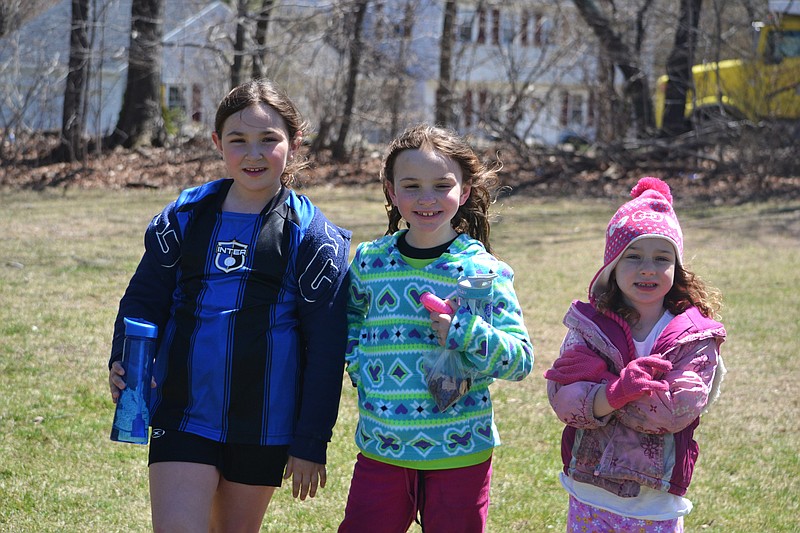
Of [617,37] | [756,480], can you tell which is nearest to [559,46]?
[617,37]

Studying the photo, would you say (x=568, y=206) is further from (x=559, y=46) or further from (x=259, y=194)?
(x=259, y=194)

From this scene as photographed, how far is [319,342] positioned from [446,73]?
1645 centimetres

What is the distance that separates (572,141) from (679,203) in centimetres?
572

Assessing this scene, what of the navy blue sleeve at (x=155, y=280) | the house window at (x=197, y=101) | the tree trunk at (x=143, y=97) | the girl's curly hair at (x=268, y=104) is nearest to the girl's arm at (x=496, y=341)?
the girl's curly hair at (x=268, y=104)

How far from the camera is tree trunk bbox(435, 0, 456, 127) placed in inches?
733

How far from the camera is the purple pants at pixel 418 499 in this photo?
2816 mm

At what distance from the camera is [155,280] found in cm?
304

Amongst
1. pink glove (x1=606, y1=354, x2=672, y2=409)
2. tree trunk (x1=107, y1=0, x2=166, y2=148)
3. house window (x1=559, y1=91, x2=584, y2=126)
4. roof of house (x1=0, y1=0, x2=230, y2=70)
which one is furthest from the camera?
house window (x1=559, y1=91, x2=584, y2=126)

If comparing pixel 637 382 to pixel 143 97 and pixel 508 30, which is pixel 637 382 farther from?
pixel 143 97

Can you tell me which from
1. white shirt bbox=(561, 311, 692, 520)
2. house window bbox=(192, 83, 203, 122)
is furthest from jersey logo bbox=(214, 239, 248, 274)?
house window bbox=(192, 83, 203, 122)

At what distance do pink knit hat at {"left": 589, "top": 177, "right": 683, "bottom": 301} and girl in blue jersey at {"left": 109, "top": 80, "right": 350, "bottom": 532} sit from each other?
83 cm

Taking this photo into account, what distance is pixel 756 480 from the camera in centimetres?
462

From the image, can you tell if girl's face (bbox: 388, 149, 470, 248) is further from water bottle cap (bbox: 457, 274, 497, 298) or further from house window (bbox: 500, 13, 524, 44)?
house window (bbox: 500, 13, 524, 44)

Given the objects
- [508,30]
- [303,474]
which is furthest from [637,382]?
[508,30]
